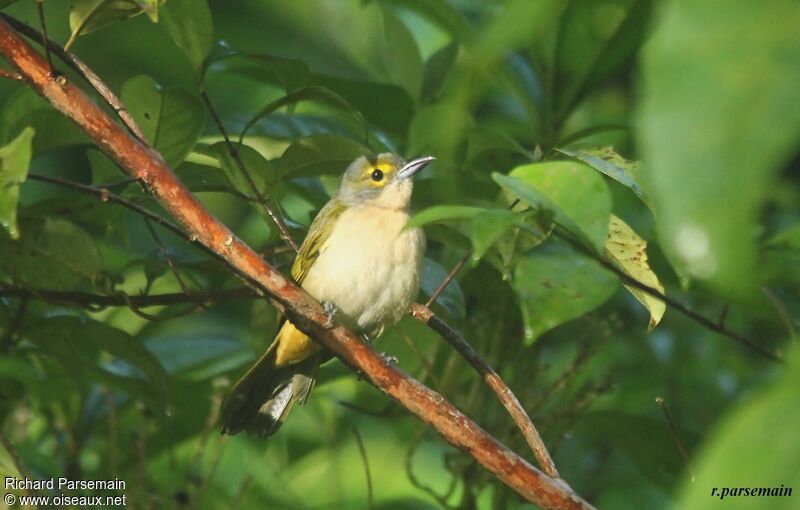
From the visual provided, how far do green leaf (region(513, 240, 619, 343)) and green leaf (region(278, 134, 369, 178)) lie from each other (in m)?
1.07

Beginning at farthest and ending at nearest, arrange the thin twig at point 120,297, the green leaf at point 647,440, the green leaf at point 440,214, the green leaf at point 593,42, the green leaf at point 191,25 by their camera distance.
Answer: the green leaf at point 593,42, the green leaf at point 647,440, the thin twig at point 120,297, the green leaf at point 191,25, the green leaf at point 440,214

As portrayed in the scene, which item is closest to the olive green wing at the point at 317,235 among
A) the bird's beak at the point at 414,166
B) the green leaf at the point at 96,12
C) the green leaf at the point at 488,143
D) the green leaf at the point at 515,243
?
the bird's beak at the point at 414,166

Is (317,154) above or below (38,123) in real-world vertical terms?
above

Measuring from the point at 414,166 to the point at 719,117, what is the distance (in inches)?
99.2

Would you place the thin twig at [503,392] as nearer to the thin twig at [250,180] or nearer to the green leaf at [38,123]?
the thin twig at [250,180]

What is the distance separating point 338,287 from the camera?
9.84 ft

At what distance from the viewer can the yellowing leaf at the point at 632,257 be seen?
185 cm

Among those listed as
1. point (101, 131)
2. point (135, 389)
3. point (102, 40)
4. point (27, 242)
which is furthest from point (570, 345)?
point (102, 40)

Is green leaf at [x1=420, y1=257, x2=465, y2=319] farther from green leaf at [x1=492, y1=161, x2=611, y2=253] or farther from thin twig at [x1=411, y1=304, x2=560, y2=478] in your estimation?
green leaf at [x1=492, y1=161, x2=611, y2=253]

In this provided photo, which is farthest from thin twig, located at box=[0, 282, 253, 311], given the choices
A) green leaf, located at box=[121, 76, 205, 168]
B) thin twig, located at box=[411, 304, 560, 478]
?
thin twig, located at box=[411, 304, 560, 478]

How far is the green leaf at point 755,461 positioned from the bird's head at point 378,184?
253 cm

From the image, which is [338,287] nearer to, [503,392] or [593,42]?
[593,42]

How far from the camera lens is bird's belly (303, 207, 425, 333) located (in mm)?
2842

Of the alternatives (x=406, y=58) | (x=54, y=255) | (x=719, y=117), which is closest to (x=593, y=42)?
(x=406, y=58)
